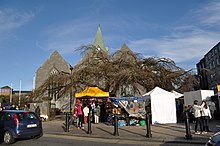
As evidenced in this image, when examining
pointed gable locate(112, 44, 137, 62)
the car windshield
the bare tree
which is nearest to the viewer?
the car windshield

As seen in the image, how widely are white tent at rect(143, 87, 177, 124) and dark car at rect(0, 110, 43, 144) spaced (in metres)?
8.90

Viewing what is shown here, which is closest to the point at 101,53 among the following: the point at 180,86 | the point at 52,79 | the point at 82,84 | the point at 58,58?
the point at 82,84

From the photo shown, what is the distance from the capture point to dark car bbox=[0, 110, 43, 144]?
10648mm

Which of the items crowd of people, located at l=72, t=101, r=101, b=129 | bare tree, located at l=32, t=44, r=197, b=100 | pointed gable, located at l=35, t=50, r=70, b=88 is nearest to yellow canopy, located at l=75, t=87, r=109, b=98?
crowd of people, located at l=72, t=101, r=101, b=129

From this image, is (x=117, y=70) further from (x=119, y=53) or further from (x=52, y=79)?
(x=52, y=79)

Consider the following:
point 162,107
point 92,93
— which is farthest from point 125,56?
point 162,107

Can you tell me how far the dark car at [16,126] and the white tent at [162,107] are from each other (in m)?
8.90

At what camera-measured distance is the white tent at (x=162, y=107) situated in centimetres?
1730

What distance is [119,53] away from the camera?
22891 millimetres

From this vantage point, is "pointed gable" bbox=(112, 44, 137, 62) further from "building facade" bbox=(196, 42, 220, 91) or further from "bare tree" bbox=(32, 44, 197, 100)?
"building facade" bbox=(196, 42, 220, 91)

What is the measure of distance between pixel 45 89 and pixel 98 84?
5883mm

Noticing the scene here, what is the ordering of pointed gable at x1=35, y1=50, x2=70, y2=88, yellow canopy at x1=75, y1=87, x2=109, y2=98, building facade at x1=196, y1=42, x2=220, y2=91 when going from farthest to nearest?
pointed gable at x1=35, y1=50, x2=70, y2=88, building facade at x1=196, y1=42, x2=220, y2=91, yellow canopy at x1=75, y1=87, x2=109, y2=98

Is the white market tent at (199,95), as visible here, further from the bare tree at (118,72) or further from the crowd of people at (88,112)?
the crowd of people at (88,112)

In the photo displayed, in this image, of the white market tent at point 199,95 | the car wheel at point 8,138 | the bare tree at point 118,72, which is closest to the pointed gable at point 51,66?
the bare tree at point 118,72
